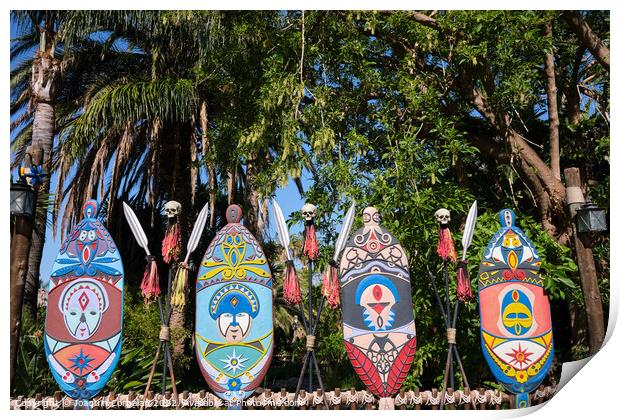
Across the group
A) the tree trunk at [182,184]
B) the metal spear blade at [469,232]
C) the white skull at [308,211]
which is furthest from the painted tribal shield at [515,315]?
the tree trunk at [182,184]

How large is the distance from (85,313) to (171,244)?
892mm

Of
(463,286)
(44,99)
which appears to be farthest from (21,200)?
(463,286)

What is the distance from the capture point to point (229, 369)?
15.2ft

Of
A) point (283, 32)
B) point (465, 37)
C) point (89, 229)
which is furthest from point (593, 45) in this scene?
point (89, 229)

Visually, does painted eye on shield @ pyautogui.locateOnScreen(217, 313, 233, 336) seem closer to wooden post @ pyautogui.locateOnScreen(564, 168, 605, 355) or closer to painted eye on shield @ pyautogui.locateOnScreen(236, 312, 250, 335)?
painted eye on shield @ pyautogui.locateOnScreen(236, 312, 250, 335)

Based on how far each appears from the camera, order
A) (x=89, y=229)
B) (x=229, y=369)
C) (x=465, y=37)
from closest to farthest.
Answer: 1. (x=229, y=369)
2. (x=89, y=229)
3. (x=465, y=37)

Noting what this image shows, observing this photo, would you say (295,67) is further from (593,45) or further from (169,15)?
(593,45)

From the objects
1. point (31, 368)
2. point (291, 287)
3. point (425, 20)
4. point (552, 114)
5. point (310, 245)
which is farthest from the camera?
point (552, 114)

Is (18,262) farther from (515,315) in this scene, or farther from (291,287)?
(515,315)

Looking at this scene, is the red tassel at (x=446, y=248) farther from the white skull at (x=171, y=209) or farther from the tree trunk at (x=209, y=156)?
the tree trunk at (x=209, y=156)

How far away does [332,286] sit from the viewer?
15.6 feet

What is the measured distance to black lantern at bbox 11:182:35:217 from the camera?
4672 millimetres

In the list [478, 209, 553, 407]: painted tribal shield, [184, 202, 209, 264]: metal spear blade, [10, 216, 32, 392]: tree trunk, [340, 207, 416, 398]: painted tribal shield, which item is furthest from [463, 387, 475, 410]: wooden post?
[10, 216, 32, 392]: tree trunk

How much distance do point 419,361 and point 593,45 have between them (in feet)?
13.6
